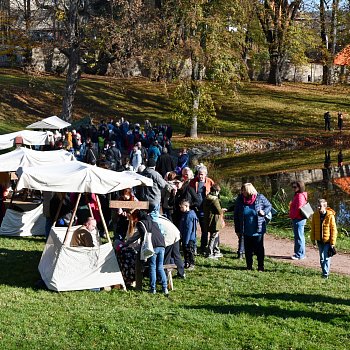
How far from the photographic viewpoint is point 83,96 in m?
47.1

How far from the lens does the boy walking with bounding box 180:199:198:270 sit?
12.8m

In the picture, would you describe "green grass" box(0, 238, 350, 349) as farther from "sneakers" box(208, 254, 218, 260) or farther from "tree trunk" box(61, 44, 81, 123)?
"tree trunk" box(61, 44, 81, 123)

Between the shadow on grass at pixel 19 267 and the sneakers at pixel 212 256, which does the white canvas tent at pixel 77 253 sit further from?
the sneakers at pixel 212 256

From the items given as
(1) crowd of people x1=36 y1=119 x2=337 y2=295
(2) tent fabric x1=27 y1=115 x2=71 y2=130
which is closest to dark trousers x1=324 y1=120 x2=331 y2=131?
(2) tent fabric x1=27 y1=115 x2=71 y2=130

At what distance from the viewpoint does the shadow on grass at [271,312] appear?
9.99m

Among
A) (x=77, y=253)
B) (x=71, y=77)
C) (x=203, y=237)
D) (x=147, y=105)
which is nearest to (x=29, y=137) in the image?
(x=203, y=237)

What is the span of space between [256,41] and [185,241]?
42.6 m

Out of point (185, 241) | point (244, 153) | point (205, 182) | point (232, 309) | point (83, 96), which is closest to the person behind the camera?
point (232, 309)

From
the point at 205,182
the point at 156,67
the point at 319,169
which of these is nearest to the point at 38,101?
the point at 156,67

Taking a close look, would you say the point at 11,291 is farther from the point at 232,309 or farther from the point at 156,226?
the point at 232,309

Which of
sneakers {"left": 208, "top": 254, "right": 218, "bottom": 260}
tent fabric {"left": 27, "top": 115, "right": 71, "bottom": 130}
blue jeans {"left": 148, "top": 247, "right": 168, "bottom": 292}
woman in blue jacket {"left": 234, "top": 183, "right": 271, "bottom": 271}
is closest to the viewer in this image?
blue jeans {"left": 148, "top": 247, "right": 168, "bottom": 292}

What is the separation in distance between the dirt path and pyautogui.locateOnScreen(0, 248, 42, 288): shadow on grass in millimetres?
4668

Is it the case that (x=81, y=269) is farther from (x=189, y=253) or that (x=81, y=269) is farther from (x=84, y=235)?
(x=189, y=253)

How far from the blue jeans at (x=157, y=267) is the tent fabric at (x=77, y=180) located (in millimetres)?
1335
